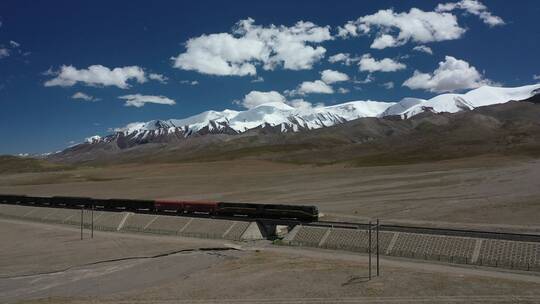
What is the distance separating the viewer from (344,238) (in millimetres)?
41812

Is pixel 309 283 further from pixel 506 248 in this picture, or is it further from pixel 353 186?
pixel 353 186

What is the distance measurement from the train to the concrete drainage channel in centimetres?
151

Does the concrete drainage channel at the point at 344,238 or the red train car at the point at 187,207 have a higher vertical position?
the red train car at the point at 187,207

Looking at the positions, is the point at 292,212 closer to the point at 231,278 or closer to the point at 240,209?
the point at 240,209

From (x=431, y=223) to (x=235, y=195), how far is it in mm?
44322

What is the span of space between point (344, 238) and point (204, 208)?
67.7ft

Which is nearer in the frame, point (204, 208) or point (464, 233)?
point (464, 233)

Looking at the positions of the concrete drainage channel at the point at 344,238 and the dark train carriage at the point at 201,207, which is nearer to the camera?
the concrete drainage channel at the point at 344,238

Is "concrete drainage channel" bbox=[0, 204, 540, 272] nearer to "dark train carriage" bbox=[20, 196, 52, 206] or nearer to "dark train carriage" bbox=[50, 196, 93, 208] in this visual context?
"dark train carriage" bbox=[50, 196, 93, 208]

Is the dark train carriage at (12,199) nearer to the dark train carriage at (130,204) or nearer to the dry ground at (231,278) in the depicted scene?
the dark train carriage at (130,204)

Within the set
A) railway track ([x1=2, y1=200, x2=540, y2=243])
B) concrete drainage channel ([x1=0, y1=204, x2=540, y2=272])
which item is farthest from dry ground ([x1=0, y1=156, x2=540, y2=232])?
concrete drainage channel ([x1=0, y1=204, x2=540, y2=272])

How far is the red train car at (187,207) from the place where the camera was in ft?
188

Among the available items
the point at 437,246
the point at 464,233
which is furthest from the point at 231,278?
the point at 464,233

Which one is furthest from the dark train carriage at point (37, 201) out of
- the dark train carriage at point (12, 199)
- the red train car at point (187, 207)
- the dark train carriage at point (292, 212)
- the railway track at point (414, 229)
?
the dark train carriage at point (292, 212)
